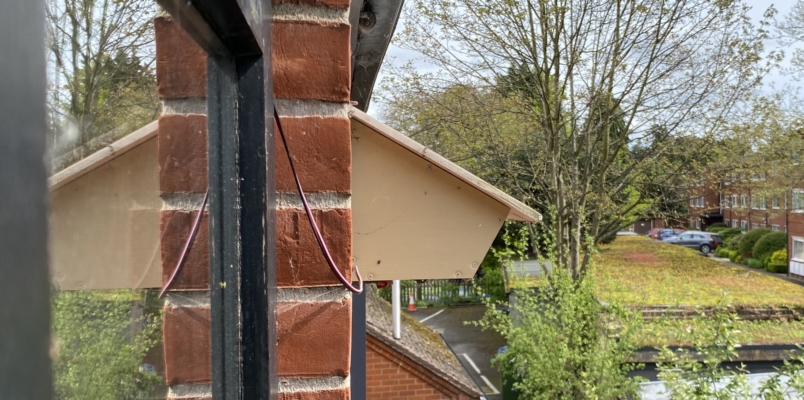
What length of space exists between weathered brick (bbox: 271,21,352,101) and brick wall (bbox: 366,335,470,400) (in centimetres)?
734

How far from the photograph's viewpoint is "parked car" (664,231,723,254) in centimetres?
3350

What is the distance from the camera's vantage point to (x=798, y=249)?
945 inches

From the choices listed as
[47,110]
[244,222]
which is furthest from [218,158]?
[47,110]

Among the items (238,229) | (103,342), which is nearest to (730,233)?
(238,229)

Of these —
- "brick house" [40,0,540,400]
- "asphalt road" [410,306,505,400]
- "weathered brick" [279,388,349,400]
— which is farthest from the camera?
"asphalt road" [410,306,505,400]

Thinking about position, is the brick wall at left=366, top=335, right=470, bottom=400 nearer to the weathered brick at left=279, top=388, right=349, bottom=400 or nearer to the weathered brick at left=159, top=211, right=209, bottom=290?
the weathered brick at left=279, top=388, right=349, bottom=400

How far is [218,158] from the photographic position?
553 millimetres

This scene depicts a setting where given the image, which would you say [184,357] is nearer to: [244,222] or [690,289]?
[244,222]

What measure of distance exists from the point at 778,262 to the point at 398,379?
23410 mm

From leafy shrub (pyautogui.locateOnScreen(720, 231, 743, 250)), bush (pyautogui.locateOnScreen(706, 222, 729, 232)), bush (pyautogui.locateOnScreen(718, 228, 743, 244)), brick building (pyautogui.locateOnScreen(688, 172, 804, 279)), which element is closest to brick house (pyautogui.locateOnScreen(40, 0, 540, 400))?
brick building (pyautogui.locateOnScreen(688, 172, 804, 279))

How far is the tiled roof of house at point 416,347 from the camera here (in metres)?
8.05

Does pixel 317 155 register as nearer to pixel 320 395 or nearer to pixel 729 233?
pixel 320 395

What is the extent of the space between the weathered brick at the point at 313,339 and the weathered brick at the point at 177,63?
373mm

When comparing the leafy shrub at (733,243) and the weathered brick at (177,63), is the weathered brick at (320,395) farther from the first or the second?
the leafy shrub at (733,243)
